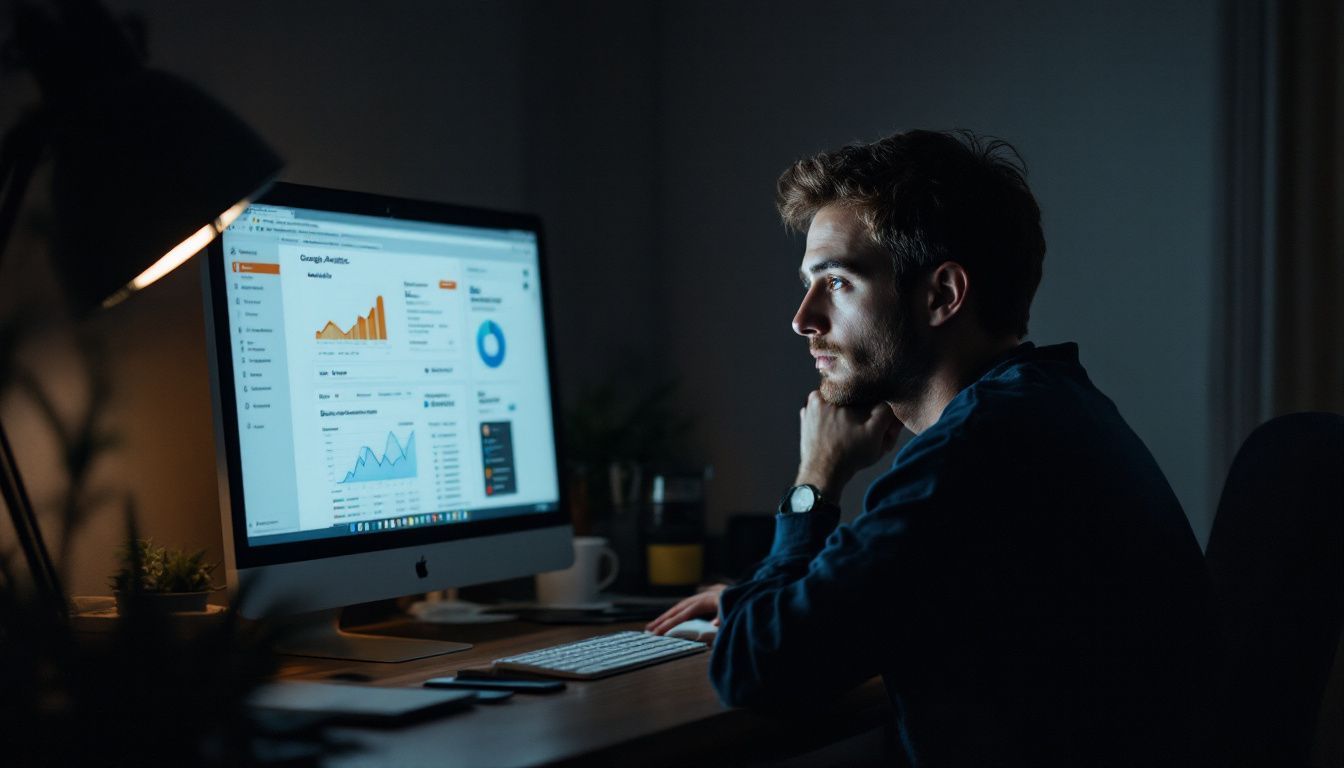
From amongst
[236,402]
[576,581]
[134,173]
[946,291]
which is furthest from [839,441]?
[134,173]

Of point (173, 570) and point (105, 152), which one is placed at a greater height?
point (105, 152)

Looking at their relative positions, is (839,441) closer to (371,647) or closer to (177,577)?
(371,647)

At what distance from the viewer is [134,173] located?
0.82 m

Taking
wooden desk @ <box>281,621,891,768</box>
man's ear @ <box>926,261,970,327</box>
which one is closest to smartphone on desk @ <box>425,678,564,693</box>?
wooden desk @ <box>281,621,891,768</box>

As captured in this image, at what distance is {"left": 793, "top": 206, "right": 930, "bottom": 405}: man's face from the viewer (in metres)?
1.52

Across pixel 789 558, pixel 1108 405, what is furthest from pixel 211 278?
pixel 1108 405

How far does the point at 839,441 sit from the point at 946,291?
0.26 meters

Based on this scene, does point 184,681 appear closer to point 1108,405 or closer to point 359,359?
point 359,359

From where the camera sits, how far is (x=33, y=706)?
0.57m

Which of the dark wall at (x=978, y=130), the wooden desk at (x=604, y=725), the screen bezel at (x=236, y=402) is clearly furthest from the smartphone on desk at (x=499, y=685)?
the dark wall at (x=978, y=130)

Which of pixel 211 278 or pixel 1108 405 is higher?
pixel 211 278

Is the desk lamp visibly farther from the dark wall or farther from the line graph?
the dark wall

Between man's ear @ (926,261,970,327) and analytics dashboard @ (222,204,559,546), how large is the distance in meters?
0.64

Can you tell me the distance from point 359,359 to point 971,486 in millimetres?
799
